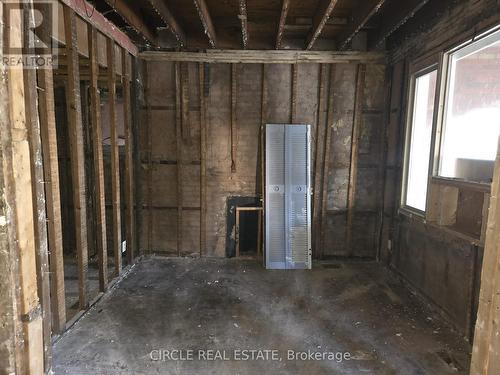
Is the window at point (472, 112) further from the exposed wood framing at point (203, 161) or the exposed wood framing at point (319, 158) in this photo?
the exposed wood framing at point (203, 161)

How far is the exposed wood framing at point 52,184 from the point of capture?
7.75 feet

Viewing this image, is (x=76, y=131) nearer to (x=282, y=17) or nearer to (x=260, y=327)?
(x=282, y=17)

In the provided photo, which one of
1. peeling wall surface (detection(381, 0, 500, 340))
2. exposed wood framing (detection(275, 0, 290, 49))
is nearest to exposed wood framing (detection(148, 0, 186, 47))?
exposed wood framing (detection(275, 0, 290, 49))

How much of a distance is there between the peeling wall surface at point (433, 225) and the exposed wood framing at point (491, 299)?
1.26m

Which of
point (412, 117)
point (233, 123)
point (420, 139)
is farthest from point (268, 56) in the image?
point (420, 139)

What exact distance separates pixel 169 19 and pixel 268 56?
4.74 ft

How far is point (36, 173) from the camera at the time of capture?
2059 mm

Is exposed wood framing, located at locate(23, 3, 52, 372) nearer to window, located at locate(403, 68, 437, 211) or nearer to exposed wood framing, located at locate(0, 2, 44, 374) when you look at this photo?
exposed wood framing, located at locate(0, 2, 44, 374)

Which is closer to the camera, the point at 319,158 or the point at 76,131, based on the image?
the point at 76,131

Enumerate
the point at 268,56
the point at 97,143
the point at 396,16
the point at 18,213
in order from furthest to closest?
the point at 268,56 < the point at 396,16 < the point at 97,143 < the point at 18,213

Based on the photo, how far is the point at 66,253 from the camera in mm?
4574

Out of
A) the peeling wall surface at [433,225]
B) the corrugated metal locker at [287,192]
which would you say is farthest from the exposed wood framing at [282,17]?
the peeling wall surface at [433,225]

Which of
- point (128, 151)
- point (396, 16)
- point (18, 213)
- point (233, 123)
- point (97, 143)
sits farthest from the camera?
point (233, 123)

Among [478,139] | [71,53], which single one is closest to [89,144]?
[71,53]
